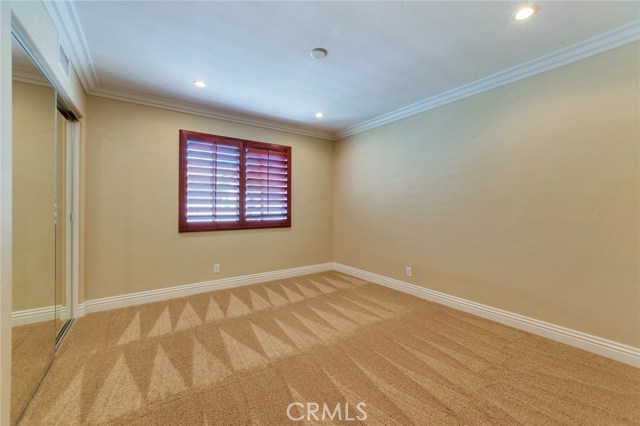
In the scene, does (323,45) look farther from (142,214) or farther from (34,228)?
(142,214)

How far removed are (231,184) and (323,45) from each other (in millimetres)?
2328

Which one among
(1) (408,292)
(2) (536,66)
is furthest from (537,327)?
(2) (536,66)

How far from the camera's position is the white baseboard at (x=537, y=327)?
2059 mm

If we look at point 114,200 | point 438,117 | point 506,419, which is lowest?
point 506,419

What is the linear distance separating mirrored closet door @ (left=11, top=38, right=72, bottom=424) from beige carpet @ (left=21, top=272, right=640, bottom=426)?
0.22 m

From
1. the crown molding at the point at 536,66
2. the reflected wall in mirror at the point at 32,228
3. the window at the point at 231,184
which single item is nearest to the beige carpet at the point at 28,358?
the reflected wall in mirror at the point at 32,228

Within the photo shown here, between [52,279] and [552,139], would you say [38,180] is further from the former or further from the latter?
[552,139]

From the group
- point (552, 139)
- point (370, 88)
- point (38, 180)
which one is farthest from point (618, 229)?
Result: point (38, 180)

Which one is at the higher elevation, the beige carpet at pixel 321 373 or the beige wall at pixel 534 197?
the beige wall at pixel 534 197

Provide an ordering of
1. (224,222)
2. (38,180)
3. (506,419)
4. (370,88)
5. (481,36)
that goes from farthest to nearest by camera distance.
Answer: (224,222) < (370,88) < (481,36) < (38,180) < (506,419)

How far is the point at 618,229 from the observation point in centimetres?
210

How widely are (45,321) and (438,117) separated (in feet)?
14.3

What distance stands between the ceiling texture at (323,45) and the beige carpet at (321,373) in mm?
2537

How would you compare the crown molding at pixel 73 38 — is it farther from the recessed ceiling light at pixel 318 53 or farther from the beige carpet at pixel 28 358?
the beige carpet at pixel 28 358
